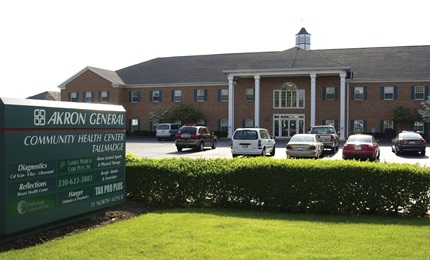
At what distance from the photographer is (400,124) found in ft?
146

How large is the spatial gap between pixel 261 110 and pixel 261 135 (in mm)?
24070

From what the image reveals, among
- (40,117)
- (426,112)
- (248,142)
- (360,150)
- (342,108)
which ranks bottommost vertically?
(360,150)

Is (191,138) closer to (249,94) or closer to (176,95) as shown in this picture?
(249,94)

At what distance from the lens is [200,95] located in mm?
52000

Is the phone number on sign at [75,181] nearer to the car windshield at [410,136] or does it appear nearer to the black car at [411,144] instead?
the black car at [411,144]

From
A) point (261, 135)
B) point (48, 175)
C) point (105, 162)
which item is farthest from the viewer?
point (261, 135)

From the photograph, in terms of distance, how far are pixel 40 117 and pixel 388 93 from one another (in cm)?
4333

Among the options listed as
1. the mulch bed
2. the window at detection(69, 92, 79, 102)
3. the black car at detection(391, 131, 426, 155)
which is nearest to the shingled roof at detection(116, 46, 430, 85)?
the window at detection(69, 92, 79, 102)

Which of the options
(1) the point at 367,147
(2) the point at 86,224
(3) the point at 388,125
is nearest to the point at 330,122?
(3) the point at 388,125

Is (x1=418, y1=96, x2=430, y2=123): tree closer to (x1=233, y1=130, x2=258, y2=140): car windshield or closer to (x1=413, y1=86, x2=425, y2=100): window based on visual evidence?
(x1=413, y1=86, x2=425, y2=100): window

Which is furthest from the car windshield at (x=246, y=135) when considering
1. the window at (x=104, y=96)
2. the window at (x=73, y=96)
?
the window at (x=73, y=96)

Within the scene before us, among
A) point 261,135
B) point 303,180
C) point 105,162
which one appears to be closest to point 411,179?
point 303,180

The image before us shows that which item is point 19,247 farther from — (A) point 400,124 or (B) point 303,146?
(A) point 400,124

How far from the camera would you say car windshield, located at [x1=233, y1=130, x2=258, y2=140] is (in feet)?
80.1
